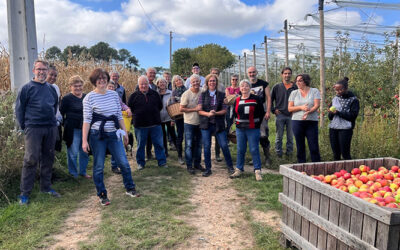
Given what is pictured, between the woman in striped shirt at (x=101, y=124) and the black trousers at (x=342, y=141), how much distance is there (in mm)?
3417

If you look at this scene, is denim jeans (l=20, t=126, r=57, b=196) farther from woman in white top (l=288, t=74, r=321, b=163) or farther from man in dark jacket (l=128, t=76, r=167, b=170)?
woman in white top (l=288, t=74, r=321, b=163)

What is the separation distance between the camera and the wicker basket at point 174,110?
6395 millimetres

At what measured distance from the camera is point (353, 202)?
7.91 feet

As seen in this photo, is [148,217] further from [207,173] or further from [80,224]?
[207,173]

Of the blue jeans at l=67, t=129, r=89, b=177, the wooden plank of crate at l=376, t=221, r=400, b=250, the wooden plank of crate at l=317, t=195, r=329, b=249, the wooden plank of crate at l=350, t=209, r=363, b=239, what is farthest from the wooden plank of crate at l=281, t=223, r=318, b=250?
the blue jeans at l=67, t=129, r=89, b=177

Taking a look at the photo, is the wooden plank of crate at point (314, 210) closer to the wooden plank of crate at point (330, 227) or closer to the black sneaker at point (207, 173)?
the wooden plank of crate at point (330, 227)

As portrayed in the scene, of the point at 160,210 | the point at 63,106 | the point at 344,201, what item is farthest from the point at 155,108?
the point at 344,201

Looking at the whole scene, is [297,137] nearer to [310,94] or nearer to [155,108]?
[310,94]

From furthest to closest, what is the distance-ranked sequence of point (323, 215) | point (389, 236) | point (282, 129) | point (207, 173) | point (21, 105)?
point (282, 129) < point (207, 173) < point (21, 105) < point (323, 215) < point (389, 236)

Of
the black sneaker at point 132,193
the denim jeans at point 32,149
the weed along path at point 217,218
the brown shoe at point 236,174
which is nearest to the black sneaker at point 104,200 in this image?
the black sneaker at point 132,193

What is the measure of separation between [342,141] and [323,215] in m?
2.86

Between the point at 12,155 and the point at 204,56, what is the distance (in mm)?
32285

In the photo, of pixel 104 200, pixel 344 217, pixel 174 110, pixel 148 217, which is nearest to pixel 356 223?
pixel 344 217

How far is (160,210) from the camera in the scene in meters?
4.21
